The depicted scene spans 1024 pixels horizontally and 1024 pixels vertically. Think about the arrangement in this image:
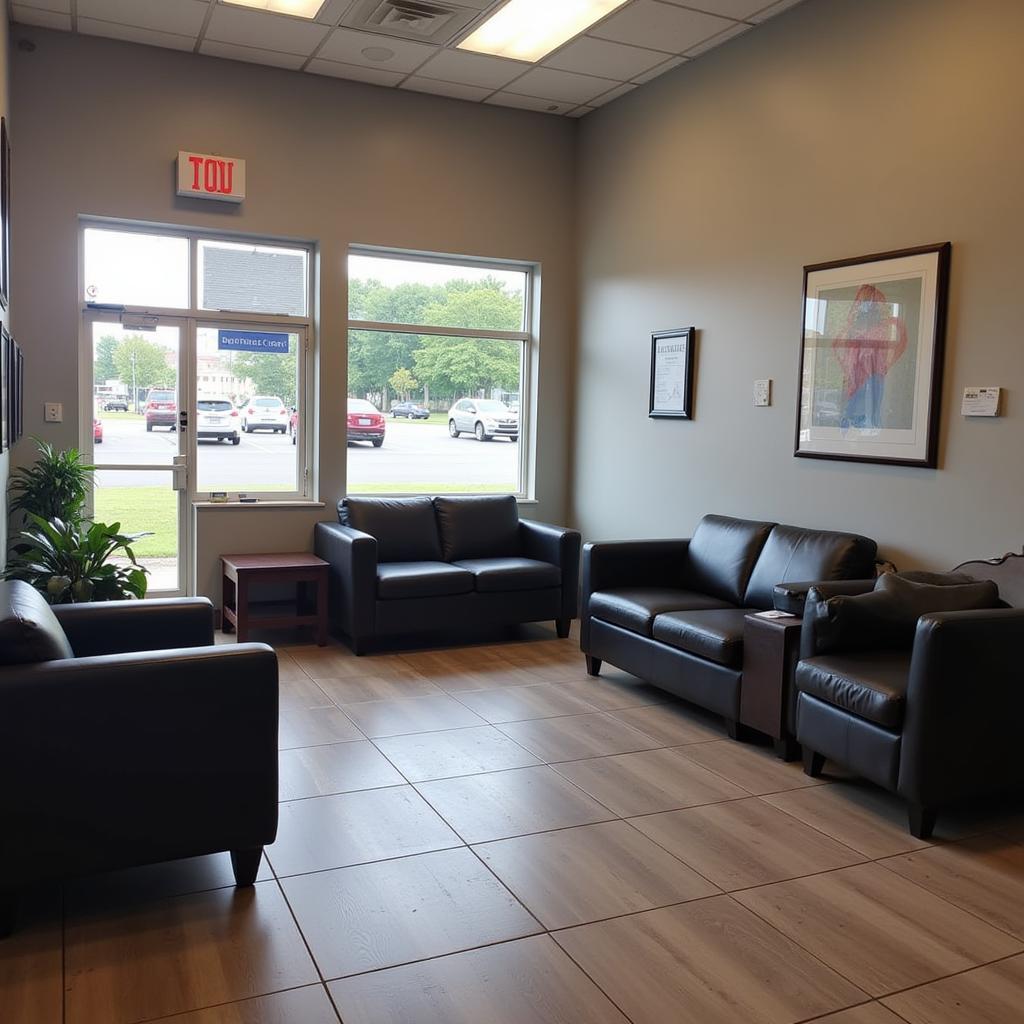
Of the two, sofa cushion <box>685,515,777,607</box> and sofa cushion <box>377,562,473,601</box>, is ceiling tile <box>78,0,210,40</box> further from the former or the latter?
sofa cushion <box>685,515,777,607</box>

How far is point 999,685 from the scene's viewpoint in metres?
3.12

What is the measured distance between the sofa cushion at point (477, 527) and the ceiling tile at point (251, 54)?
273 centimetres

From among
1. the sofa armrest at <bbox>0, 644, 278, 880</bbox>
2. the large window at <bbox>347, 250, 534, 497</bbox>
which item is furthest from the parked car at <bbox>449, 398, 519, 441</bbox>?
the sofa armrest at <bbox>0, 644, 278, 880</bbox>

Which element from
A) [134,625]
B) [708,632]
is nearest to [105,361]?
[134,625]

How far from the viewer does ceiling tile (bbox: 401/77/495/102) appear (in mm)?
5945

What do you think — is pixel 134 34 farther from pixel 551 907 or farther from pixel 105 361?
pixel 551 907

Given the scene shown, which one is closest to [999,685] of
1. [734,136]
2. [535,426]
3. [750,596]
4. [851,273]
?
[750,596]

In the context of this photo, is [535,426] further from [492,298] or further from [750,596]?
[750,596]

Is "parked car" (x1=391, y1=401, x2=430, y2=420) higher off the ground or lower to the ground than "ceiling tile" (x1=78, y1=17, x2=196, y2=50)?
Result: lower

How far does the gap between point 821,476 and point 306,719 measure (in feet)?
8.75

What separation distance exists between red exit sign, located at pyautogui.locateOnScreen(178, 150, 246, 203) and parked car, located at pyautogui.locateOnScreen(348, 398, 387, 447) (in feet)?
4.69

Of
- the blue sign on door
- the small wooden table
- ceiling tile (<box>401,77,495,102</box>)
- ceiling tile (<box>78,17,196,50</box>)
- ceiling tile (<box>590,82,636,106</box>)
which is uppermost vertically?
ceiling tile (<box>590,82,636,106</box>)

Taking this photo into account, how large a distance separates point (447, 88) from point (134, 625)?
4223 millimetres

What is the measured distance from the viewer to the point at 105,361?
5668 millimetres
